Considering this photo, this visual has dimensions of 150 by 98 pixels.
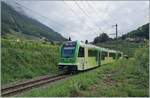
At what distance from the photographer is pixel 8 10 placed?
19388cm

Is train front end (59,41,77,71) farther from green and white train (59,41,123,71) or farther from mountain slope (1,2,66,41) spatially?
mountain slope (1,2,66,41)

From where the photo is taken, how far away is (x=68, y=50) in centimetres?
2747

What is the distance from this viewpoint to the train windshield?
89.2ft

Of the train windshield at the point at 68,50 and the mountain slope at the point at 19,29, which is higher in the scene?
the mountain slope at the point at 19,29

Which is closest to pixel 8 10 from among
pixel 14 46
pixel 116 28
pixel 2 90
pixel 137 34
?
pixel 137 34

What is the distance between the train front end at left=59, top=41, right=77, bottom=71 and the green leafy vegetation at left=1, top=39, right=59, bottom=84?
183cm

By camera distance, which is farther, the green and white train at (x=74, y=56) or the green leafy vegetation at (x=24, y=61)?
the green and white train at (x=74, y=56)

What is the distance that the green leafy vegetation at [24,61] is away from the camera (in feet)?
74.5

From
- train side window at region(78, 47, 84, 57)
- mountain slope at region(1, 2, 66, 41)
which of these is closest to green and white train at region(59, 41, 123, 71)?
train side window at region(78, 47, 84, 57)

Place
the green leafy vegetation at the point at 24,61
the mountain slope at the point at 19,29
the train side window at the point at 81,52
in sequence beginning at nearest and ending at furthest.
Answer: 1. the green leafy vegetation at the point at 24,61
2. the train side window at the point at 81,52
3. the mountain slope at the point at 19,29

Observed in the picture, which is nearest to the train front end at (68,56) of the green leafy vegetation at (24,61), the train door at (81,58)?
the train door at (81,58)

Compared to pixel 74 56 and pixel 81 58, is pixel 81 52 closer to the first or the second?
pixel 81 58

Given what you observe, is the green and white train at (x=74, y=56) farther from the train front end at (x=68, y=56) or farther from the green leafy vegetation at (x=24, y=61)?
the green leafy vegetation at (x=24, y=61)

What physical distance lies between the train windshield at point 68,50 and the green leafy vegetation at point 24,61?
2.38 m
